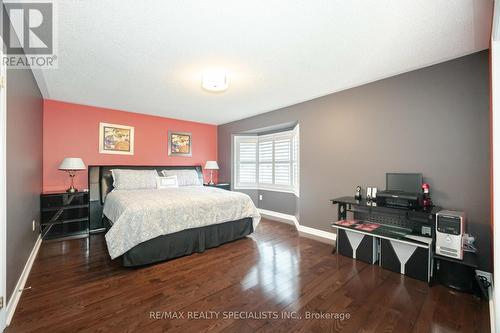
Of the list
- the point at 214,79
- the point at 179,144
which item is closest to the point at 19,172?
the point at 214,79

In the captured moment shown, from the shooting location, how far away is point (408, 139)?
278 centimetres

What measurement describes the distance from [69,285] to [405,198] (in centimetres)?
362

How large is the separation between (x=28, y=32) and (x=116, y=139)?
9.23ft

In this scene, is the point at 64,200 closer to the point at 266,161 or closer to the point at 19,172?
the point at 19,172

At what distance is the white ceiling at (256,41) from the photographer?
1.69 m

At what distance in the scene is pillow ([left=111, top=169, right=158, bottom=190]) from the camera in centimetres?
407

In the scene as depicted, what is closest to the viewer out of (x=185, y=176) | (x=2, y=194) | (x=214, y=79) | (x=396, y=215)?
(x=2, y=194)

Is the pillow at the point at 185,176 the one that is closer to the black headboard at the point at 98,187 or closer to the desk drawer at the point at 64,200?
the black headboard at the point at 98,187

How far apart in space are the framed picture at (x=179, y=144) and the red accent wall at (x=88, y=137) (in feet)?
0.36

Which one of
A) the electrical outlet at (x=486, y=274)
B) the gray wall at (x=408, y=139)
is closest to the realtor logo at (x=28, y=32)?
the gray wall at (x=408, y=139)

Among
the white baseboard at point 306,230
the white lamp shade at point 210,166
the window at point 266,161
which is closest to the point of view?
the white baseboard at point 306,230

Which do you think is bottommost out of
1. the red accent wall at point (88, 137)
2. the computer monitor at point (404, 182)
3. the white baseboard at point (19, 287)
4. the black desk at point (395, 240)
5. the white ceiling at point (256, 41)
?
the white baseboard at point (19, 287)

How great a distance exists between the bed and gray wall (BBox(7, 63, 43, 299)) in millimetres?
756

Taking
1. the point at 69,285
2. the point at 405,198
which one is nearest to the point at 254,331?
the point at 69,285
